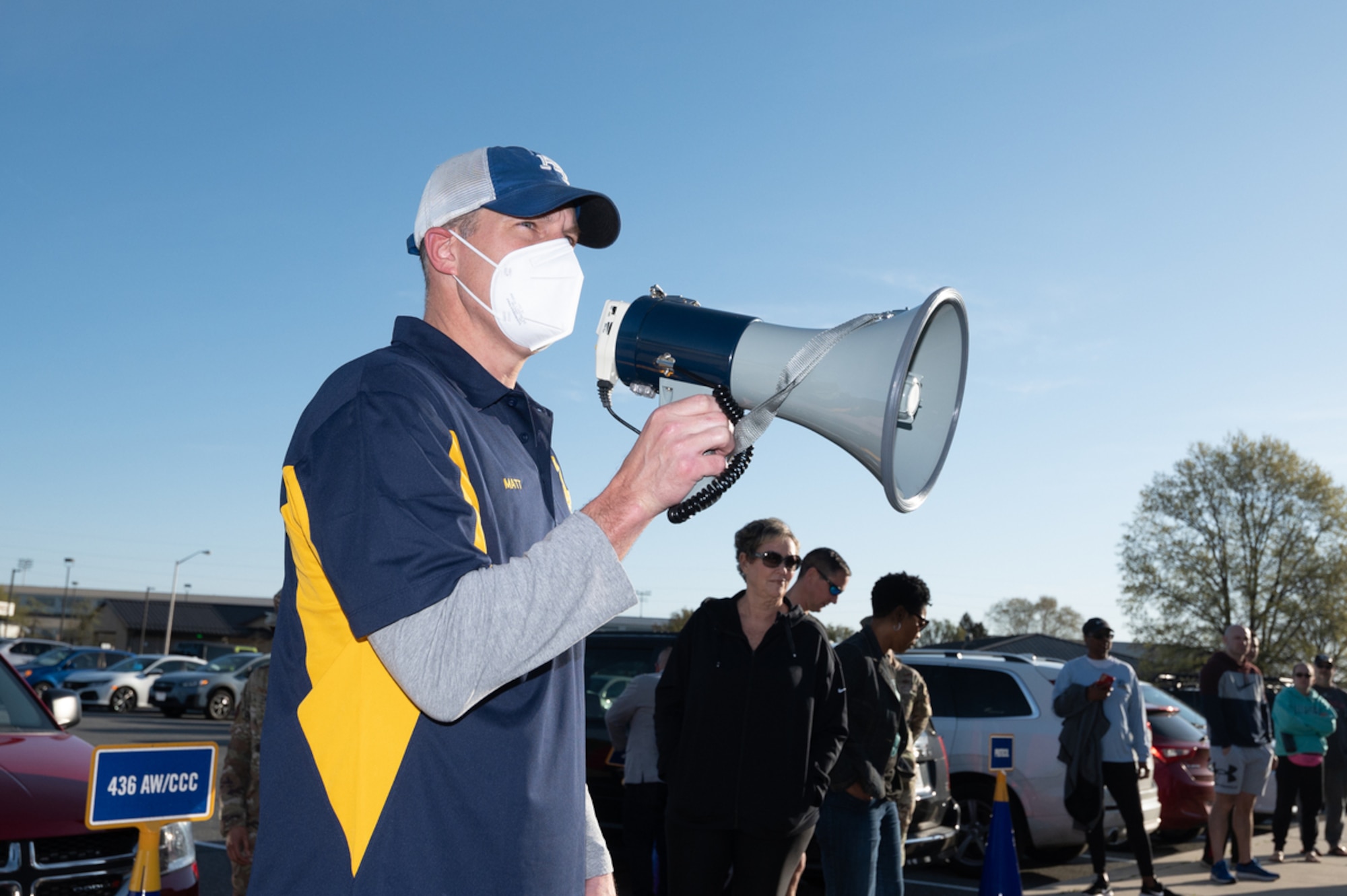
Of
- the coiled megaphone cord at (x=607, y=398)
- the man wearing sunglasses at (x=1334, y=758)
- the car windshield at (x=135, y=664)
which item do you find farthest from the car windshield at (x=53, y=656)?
the coiled megaphone cord at (x=607, y=398)

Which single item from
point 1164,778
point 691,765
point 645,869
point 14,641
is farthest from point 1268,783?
point 14,641

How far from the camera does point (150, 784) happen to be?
7.95ft

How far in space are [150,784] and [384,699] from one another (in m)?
1.32

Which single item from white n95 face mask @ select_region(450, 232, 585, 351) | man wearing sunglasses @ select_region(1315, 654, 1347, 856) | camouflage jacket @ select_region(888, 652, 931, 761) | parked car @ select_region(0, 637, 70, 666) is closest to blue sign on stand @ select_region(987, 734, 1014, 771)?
camouflage jacket @ select_region(888, 652, 931, 761)

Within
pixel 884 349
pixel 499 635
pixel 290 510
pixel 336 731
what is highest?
pixel 884 349

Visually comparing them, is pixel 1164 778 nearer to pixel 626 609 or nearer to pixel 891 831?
pixel 891 831

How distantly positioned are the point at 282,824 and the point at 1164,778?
388 inches

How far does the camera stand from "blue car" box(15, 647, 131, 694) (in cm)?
2448

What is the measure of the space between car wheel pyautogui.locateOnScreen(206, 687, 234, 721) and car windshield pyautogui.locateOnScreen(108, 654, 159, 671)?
14.6ft

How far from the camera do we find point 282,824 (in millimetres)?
1446

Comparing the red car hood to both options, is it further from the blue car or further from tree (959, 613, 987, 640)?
tree (959, 613, 987, 640)

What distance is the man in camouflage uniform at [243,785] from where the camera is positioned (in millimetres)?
4238

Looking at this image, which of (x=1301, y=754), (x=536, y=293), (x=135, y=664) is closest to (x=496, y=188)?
(x=536, y=293)

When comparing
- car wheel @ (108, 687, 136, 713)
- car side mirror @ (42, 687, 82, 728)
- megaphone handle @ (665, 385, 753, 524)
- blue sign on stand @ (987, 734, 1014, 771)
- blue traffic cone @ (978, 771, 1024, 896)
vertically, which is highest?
megaphone handle @ (665, 385, 753, 524)
